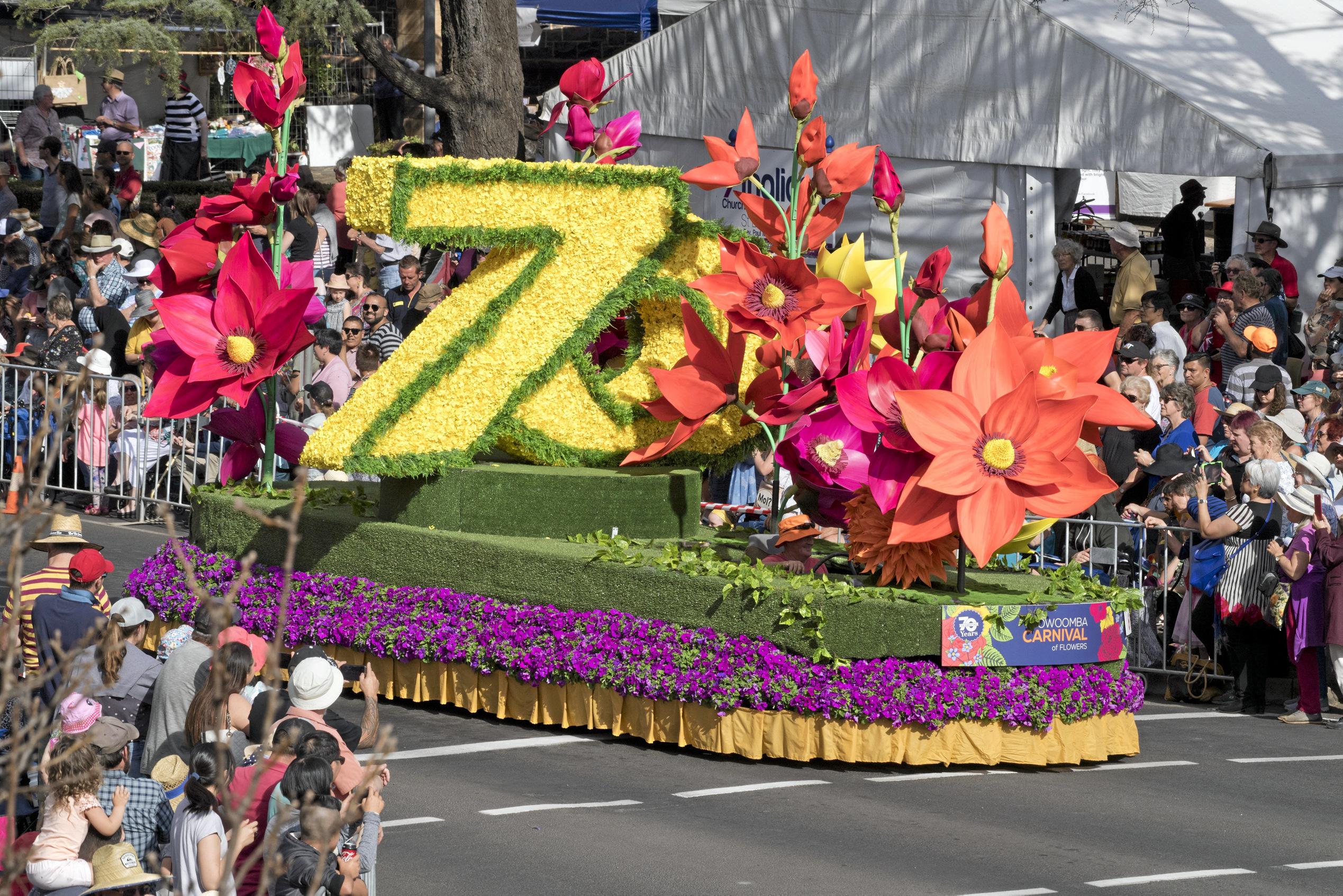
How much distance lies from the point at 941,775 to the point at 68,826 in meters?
4.67

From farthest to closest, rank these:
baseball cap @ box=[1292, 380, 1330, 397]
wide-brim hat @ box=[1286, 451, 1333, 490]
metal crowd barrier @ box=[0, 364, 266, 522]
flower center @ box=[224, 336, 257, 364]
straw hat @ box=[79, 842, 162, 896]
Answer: metal crowd barrier @ box=[0, 364, 266, 522]
baseball cap @ box=[1292, 380, 1330, 397]
flower center @ box=[224, 336, 257, 364]
wide-brim hat @ box=[1286, 451, 1333, 490]
straw hat @ box=[79, 842, 162, 896]

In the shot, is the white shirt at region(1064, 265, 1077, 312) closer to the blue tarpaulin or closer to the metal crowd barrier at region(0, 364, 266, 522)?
the metal crowd barrier at region(0, 364, 266, 522)

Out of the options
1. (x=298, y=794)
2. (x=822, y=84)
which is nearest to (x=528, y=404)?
(x=298, y=794)

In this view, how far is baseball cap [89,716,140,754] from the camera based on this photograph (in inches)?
279

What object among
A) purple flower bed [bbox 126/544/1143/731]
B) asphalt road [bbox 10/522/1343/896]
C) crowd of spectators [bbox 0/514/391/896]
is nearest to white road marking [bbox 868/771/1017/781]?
asphalt road [bbox 10/522/1343/896]

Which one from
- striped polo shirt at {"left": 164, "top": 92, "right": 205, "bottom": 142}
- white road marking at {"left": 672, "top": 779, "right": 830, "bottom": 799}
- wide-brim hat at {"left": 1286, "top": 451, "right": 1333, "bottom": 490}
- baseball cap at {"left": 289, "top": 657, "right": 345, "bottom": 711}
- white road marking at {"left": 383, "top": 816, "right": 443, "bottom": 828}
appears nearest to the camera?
baseball cap at {"left": 289, "top": 657, "right": 345, "bottom": 711}

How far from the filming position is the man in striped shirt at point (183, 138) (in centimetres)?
2569

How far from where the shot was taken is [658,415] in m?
10.9

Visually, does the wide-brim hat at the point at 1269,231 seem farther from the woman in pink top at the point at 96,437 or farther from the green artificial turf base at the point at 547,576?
the woman in pink top at the point at 96,437

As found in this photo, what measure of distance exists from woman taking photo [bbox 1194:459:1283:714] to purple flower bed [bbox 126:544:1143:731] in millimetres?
1358

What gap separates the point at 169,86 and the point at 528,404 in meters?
20.6

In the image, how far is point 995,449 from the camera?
940 cm

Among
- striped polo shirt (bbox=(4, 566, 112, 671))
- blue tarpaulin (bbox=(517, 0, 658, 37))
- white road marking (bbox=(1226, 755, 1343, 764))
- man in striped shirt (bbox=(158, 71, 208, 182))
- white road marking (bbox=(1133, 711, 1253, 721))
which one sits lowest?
white road marking (bbox=(1226, 755, 1343, 764))

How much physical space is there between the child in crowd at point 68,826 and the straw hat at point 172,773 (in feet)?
2.78
